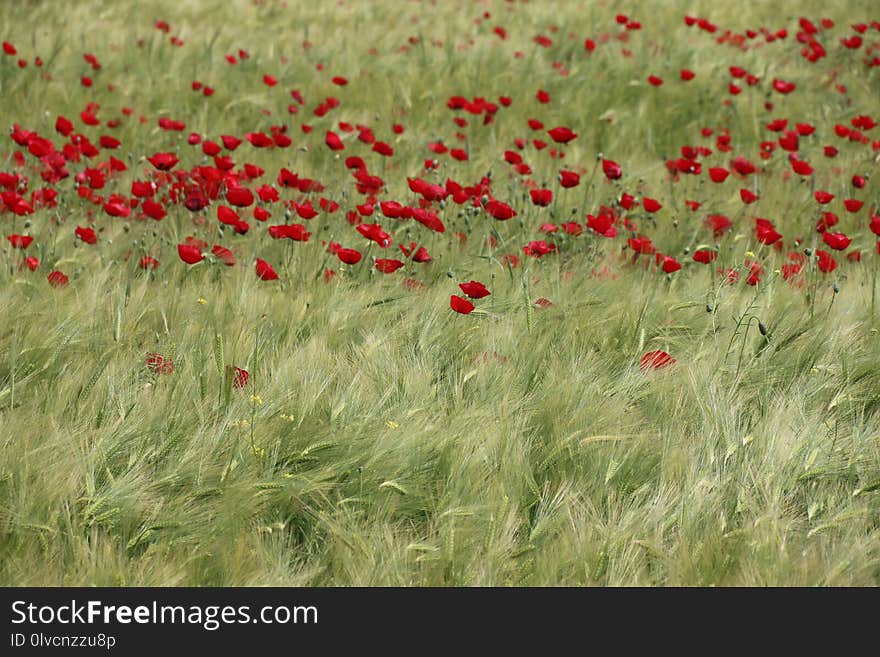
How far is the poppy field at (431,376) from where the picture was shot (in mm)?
1529

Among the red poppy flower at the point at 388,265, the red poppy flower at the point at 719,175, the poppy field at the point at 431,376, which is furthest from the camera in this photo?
the red poppy flower at the point at 719,175

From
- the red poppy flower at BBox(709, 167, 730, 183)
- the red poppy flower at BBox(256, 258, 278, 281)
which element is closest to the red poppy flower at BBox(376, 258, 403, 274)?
the red poppy flower at BBox(256, 258, 278, 281)

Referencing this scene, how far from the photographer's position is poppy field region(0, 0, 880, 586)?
1.53 metres

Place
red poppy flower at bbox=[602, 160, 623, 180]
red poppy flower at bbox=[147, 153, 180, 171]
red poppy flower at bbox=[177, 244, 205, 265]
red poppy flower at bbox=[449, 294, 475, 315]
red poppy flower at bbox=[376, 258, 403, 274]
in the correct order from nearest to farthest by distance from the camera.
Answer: red poppy flower at bbox=[449, 294, 475, 315], red poppy flower at bbox=[177, 244, 205, 265], red poppy flower at bbox=[376, 258, 403, 274], red poppy flower at bbox=[147, 153, 180, 171], red poppy flower at bbox=[602, 160, 623, 180]

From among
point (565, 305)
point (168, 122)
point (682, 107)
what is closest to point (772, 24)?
point (682, 107)

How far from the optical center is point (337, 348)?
7.10 feet

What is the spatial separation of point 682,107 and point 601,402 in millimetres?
3400

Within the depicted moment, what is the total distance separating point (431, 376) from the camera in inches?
75.7

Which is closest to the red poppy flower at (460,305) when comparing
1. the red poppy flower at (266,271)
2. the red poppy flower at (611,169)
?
the red poppy flower at (266,271)

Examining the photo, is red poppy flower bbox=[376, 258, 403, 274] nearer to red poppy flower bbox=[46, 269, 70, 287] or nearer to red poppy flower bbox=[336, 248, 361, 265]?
red poppy flower bbox=[336, 248, 361, 265]

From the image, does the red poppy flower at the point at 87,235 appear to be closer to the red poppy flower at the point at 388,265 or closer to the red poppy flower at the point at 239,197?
the red poppy flower at the point at 239,197

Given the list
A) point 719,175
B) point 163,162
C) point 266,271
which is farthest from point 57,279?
point 719,175

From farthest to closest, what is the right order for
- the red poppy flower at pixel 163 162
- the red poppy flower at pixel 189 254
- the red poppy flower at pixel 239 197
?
1. the red poppy flower at pixel 163 162
2. the red poppy flower at pixel 239 197
3. the red poppy flower at pixel 189 254

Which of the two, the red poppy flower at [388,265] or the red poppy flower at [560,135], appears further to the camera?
the red poppy flower at [560,135]
